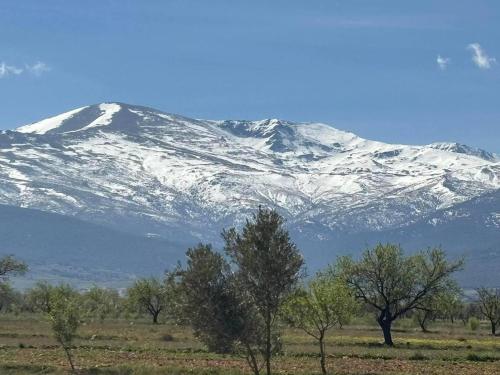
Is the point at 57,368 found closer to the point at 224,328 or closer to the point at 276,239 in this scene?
the point at 224,328

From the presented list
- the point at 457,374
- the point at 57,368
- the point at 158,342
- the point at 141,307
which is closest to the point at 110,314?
the point at 141,307

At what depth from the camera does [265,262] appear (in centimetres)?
4409

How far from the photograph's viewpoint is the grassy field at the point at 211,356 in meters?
55.1

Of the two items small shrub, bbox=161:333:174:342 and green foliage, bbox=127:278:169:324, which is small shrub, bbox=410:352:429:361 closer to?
small shrub, bbox=161:333:174:342

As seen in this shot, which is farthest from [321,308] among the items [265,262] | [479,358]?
[479,358]

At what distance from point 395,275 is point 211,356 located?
29.2m

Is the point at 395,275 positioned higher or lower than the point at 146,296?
higher

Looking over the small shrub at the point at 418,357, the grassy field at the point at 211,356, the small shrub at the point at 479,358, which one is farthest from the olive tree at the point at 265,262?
the small shrub at the point at 479,358

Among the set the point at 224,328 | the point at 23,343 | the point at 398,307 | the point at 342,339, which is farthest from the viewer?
the point at 398,307

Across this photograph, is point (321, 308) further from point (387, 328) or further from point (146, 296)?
point (146, 296)

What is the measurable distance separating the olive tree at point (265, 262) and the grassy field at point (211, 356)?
Answer: 11.2 metres

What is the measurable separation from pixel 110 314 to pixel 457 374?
98.6 meters

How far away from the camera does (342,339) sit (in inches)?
3324

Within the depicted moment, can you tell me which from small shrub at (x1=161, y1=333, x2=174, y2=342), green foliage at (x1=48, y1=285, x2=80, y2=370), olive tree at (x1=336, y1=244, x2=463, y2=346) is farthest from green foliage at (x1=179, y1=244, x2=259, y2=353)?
olive tree at (x1=336, y1=244, x2=463, y2=346)
